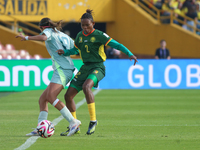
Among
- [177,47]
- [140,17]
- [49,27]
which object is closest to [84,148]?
[49,27]

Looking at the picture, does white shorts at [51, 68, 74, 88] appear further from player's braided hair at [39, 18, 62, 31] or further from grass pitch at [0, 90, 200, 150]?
grass pitch at [0, 90, 200, 150]

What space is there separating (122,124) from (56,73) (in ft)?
6.24

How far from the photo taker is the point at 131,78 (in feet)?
54.2

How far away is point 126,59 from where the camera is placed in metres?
16.5

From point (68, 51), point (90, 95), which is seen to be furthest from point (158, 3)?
point (90, 95)

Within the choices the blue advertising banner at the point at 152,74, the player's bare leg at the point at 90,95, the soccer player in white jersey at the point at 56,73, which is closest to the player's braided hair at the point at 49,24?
the soccer player in white jersey at the point at 56,73

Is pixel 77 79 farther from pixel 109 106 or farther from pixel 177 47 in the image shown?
pixel 177 47

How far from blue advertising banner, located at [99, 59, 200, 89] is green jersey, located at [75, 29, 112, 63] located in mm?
9727

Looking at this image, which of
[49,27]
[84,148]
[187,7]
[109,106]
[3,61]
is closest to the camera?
[84,148]

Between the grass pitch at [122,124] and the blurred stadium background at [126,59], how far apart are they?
31 millimetres

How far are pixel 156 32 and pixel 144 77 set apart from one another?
9.50 metres

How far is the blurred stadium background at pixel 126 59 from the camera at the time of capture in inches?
410

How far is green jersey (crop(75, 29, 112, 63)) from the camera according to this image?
6723mm

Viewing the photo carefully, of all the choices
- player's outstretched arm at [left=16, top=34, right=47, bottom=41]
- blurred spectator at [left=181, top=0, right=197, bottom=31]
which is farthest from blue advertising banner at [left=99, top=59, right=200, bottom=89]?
player's outstretched arm at [left=16, top=34, right=47, bottom=41]
